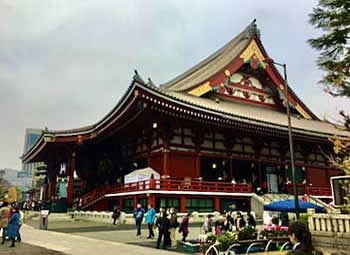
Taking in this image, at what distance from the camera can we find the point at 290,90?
1448 inches

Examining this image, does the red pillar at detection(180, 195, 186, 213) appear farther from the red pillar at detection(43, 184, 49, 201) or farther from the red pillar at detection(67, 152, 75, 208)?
the red pillar at detection(43, 184, 49, 201)

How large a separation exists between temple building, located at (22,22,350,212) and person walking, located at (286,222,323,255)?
641 inches

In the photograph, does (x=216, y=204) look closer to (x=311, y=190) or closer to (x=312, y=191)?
(x=311, y=190)

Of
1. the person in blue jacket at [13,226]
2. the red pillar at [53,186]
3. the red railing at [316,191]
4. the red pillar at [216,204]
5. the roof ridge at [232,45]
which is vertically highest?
the roof ridge at [232,45]

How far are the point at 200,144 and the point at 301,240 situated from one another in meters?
23.4

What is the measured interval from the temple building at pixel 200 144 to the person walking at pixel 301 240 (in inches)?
641

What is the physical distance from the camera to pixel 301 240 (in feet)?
12.6

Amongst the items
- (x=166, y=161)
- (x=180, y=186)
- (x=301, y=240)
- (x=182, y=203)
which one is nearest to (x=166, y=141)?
(x=166, y=161)

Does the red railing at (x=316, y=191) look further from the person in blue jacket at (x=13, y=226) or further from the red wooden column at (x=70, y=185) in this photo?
the person in blue jacket at (x=13, y=226)

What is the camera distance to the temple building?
24.0 meters

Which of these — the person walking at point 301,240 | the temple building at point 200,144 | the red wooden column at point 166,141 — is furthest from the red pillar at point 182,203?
the person walking at point 301,240

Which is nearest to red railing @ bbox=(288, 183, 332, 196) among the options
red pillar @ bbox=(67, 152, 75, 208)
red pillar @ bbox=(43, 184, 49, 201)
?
red pillar @ bbox=(67, 152, 75, 208)

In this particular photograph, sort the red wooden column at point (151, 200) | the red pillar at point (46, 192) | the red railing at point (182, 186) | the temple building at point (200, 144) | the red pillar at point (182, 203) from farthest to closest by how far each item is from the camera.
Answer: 1. the red pillar at point (46, 192)
2. the temple building at point (200, 144)
3. the red pillar at point (182, 203)
4. the red railing at point (182, 186)
5. the red wooden column at point (151, 200)

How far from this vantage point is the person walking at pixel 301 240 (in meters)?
3.71
